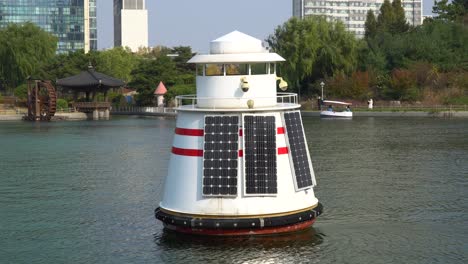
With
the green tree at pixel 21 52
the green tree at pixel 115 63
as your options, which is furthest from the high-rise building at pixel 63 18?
the green tree at pixel 21 52

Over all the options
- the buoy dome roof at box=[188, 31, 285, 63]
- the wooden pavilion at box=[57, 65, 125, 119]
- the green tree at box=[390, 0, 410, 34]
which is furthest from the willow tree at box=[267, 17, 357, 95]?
the buoy dome roof at box=[188, 31, 285, 63]

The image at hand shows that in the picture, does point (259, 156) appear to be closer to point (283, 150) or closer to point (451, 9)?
point (283, 150)

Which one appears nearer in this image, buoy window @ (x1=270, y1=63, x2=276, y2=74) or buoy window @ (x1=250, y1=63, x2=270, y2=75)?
buoy window @ (x1=250, y1=63, x2=270, y2=75)

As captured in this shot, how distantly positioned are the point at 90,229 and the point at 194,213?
4.54 meters

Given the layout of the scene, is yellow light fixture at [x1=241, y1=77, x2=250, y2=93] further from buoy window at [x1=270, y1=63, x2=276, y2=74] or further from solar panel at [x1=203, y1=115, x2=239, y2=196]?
buoy window at [x1=270, y1=63, x2=276, y2=74]

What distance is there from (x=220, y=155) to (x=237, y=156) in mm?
488

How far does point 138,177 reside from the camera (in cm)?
3369

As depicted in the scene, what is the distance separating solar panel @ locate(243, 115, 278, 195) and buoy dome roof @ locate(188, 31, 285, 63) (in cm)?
169

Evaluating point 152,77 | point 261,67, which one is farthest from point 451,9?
point 261,67

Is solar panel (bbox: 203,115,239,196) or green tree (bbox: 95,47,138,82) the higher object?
green tree (bbox: 95,47,138,82)

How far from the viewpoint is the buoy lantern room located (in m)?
19.5

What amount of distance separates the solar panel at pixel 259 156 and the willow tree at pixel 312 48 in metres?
75.5

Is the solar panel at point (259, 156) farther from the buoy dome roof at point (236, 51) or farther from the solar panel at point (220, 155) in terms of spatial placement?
the buoy dome roof at point (236, 51)

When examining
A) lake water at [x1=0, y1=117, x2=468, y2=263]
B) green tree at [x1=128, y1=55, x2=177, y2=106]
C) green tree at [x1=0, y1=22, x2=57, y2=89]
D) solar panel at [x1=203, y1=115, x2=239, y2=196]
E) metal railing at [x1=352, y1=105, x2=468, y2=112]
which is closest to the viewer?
lake water at [x1=0, y1=117, x2=468, y2=263]
